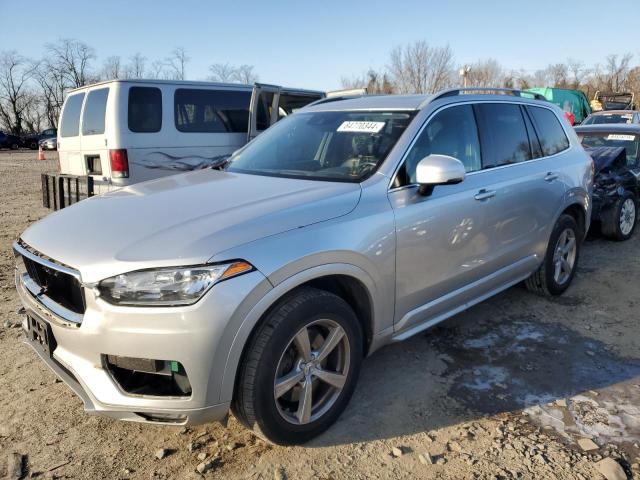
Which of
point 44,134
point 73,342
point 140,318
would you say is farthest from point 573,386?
point 44,134

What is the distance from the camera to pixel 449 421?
2818mm

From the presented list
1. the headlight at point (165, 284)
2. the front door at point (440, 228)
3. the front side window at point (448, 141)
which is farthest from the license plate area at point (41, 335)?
the front side window at point (448, 141)

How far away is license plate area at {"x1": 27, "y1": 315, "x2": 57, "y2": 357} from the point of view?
2430mm

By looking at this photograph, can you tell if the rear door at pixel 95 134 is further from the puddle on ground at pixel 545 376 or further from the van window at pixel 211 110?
the puddle on ground at pixel 545 376

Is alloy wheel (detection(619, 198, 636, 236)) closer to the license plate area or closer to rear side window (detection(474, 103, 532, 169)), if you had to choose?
rear side window (detection(474, 103, 532, 169))

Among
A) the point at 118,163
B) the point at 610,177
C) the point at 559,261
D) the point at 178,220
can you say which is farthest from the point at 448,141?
the point at 118,163

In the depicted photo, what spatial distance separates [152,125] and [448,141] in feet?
15.1

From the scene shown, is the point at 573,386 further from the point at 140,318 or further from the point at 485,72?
the point at 485,72

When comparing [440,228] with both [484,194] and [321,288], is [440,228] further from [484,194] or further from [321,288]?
[321,288]

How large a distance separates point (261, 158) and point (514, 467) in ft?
8.15

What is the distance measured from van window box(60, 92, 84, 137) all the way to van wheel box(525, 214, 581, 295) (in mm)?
6141

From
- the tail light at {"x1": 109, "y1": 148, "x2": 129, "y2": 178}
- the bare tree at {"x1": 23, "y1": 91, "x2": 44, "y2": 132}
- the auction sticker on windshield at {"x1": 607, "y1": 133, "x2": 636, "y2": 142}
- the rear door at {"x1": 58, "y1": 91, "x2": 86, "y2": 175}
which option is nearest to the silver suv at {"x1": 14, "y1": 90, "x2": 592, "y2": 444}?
the tail light at {"x1": 109, "y1": 148, "x2": 129, "y2": 178}

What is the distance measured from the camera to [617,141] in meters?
7.60

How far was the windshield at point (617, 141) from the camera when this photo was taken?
7.44 metres
